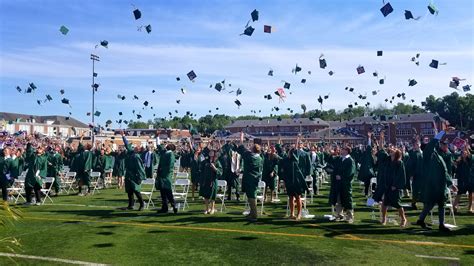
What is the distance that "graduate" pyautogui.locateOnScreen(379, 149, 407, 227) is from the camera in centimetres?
1064

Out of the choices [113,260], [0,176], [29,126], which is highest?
[29,126]

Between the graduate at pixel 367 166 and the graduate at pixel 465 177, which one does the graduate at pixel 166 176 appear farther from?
the graduate at pixel 465 177

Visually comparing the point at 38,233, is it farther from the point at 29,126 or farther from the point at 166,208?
the point at 29,126

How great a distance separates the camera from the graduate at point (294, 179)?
11789 mm

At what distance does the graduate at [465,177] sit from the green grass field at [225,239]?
72cm

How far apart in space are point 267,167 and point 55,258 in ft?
32.6

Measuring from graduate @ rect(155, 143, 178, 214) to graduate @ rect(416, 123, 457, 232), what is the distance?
22.7 feet

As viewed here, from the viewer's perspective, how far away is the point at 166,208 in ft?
43.7

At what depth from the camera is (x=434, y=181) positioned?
10203 millimetres

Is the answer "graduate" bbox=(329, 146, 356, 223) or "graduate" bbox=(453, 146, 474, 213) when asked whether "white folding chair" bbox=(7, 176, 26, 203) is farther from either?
"graduate" bbox=(453, 146, 474, 213)

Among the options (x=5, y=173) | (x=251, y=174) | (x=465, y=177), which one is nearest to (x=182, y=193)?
(x=251, y=174)

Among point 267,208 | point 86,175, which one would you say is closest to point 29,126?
point 86,175

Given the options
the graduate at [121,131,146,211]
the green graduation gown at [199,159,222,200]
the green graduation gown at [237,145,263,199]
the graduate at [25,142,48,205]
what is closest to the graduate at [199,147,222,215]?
the green graduation gown at [199,159,222,200]

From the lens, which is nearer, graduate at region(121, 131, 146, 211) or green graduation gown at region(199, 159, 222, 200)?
green graduation gown at region(199, 159, 222, 200)
